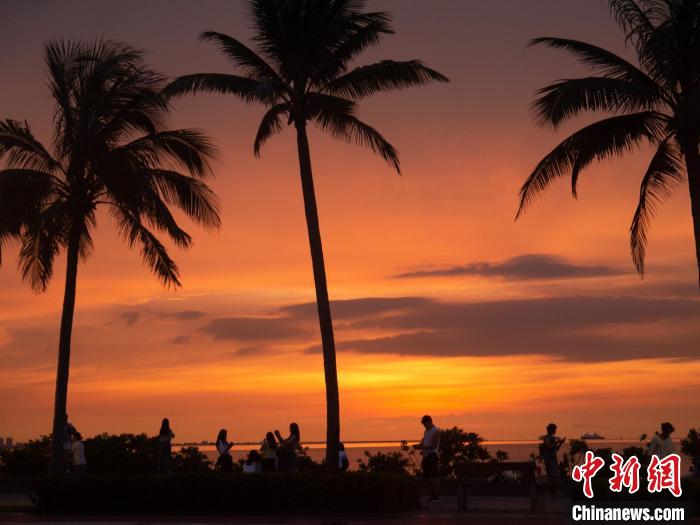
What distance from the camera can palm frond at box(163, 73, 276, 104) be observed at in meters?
26.7

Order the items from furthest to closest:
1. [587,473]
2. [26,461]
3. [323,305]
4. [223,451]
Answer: [26,461]
[223,451]
[323,305]
[587,473]

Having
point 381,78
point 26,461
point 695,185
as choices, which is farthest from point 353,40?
point 26,461

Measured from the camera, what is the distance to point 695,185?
25.0m

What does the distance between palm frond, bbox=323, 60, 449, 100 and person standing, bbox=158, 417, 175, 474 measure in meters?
10.1

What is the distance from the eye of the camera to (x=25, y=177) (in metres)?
27.4

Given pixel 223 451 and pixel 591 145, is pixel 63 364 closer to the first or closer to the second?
pixel 223 451

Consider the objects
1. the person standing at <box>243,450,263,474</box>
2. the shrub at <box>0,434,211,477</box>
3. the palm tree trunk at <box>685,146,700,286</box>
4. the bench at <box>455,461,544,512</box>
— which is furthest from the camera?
the shrub at <box>0,434,211,477</box>

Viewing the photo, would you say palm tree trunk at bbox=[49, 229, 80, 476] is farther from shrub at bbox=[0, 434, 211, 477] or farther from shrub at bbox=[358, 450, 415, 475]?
shrub at bbox=[358, 450, 415, 475]

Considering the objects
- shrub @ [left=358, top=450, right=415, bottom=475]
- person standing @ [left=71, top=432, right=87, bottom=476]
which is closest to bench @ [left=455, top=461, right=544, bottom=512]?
shrub @ [left=358, top=450, right=415, bottom=475]

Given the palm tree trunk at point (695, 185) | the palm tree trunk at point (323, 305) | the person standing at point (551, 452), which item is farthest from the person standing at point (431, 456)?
the palm tree trunk at point (695, 185)

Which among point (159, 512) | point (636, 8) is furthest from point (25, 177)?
point (636, 8)

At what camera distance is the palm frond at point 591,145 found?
85.6ft

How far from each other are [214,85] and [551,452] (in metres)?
12.7

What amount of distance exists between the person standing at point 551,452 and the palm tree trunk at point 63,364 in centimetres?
1236
